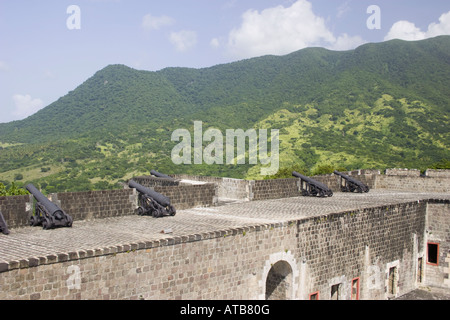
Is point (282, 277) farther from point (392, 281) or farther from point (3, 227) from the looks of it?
point (3, 227)

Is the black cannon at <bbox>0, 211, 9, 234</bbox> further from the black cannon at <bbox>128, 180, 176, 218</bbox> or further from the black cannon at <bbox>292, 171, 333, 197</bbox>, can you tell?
the black cannon at <bbox>292, 171, 333, 197</bbox>

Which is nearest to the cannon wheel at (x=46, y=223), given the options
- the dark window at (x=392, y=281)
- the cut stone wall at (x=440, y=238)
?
the dark window at (x=392, y=281)

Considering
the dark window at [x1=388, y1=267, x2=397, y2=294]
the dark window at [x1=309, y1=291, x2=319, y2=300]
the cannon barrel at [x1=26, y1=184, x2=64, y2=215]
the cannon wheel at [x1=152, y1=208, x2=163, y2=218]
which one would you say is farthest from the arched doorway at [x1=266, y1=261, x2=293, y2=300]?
the cannon barrel at [x1=26, y1=184, x2=64, y2=215]

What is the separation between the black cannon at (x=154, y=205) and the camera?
12.0m

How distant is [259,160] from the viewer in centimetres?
4641

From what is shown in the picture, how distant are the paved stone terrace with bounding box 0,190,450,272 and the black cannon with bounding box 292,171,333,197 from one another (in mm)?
2626

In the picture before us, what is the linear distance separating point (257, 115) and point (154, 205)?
54.2m

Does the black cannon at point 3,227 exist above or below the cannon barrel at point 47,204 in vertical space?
below

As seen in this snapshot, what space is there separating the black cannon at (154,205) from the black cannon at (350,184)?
973 centimetres

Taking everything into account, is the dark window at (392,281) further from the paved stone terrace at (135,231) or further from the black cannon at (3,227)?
the black cannon at (3,227)

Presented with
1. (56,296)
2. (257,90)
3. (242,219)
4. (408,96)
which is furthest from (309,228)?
(257,90)

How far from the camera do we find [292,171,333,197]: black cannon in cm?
1717

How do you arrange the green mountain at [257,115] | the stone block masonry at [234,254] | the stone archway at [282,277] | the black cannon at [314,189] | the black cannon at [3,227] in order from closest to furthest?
the stone block masonry at [234,254], the black cannon at [3,227], the stone archway at [282,277], the black cannon at [314,189], the green mountain at [257,115]

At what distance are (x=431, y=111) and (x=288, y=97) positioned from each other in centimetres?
2218
